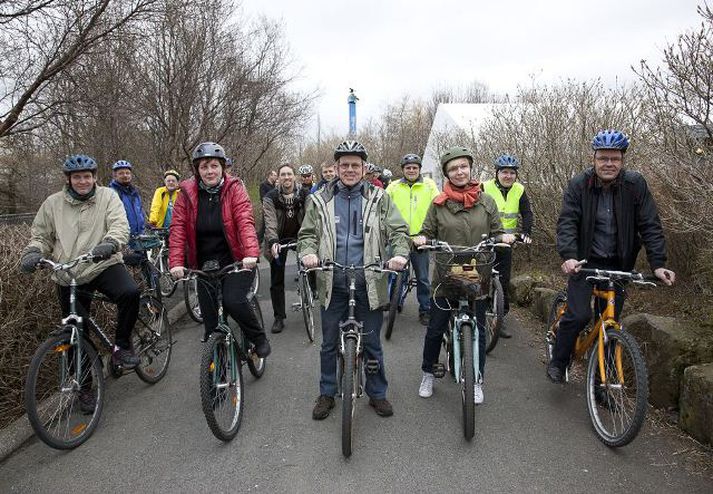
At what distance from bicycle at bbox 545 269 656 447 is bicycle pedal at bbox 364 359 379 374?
161 cm

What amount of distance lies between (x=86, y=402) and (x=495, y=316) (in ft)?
12.8

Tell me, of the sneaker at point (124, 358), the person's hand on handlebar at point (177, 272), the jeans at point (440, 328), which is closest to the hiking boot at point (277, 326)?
the sneaker at point (124, 358)

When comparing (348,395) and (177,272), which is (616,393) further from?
(177,272)

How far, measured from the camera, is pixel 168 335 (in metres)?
4.88

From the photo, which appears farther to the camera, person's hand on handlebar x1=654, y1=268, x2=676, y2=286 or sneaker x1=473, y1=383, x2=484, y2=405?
sneaker x1=473, y1=383, x2=484, y2=405

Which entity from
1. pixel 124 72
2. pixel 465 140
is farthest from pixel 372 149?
pixel 124 72

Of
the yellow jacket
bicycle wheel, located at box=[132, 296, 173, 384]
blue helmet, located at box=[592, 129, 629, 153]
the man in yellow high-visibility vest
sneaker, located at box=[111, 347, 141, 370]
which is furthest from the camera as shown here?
the yellow jacket

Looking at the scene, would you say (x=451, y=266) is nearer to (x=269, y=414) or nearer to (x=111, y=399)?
(x=269, y=414)

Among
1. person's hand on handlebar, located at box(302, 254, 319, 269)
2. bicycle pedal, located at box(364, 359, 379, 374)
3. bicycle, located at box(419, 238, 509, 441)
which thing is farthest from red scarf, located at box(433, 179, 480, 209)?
bicycle pedal, located at box(364, 359, 379, 374)

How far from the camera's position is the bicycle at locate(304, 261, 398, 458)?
3.15 metres

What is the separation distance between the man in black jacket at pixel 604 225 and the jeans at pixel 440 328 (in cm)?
64

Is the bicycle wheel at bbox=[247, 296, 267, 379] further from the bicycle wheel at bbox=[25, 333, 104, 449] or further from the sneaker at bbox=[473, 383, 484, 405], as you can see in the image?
the sneaker at bbox=[473, 383, 484, 405]

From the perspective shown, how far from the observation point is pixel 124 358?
4.02 meters

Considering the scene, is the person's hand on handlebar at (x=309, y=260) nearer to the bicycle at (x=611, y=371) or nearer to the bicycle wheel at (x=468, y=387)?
the bicycle wheel at (x=468, y=387)
